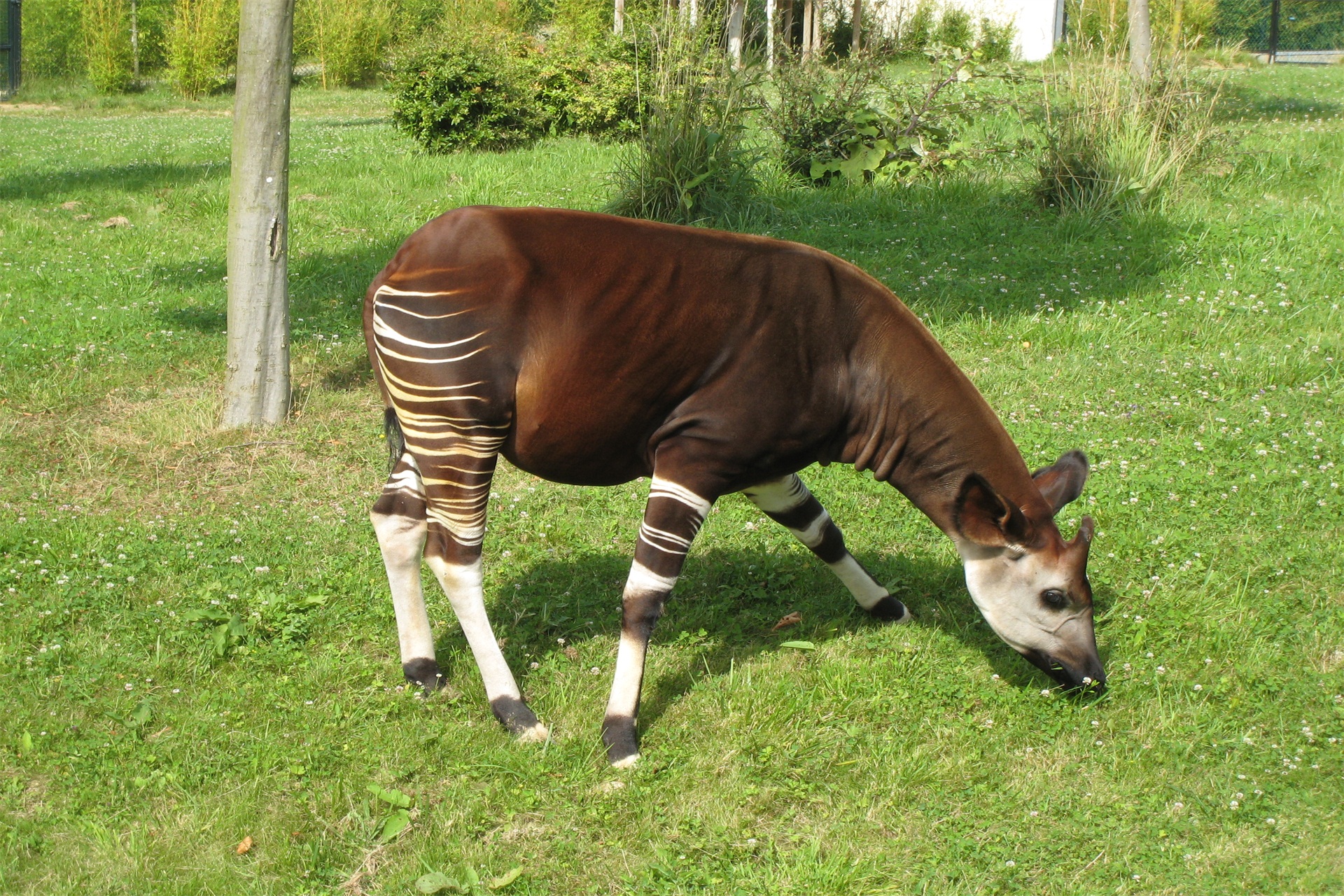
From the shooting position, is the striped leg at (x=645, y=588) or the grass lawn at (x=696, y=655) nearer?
the grass lawn at (x=696, y=655)

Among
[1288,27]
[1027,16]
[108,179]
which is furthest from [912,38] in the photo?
[1288,27]

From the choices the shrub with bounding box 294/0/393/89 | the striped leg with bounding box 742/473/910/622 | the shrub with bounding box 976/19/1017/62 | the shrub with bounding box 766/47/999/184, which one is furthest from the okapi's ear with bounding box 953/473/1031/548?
the shrub with bounding box 294/0/393/89

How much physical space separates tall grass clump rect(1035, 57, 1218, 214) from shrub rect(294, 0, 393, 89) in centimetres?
2359

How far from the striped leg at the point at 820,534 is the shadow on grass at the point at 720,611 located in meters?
0.10

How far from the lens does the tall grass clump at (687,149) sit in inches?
396

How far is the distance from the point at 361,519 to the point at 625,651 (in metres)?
2.22

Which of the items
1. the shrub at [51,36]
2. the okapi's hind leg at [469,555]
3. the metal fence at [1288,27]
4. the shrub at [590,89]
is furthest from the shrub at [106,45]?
the okapi's hind leg at [469,555]

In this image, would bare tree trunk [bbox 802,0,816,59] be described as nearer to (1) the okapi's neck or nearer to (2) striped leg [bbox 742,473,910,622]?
(2) striped leg [bbox 742,473,910,622]

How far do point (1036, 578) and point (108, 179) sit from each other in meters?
12.7

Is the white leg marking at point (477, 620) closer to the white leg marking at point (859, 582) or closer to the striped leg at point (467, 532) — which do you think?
the striped leg at point (467, 532)

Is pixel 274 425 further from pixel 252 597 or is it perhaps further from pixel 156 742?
pixel 156 742

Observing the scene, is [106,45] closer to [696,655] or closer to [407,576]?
[407,576]

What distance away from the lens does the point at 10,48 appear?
26422mm

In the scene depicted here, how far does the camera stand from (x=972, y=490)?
3.83 meters
